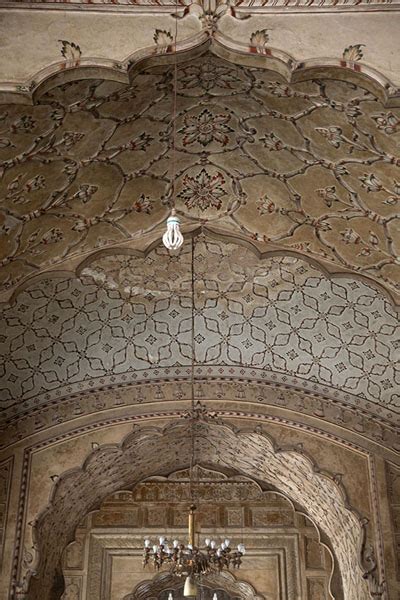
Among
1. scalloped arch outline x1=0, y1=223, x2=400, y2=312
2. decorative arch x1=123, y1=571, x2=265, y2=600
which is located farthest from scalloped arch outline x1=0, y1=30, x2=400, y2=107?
decorative arch x1=123, y1=571, x2=265, y2=600

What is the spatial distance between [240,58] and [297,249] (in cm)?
187

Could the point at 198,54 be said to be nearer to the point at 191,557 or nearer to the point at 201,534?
the point at 191,557

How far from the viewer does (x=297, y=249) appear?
6344 millimetres

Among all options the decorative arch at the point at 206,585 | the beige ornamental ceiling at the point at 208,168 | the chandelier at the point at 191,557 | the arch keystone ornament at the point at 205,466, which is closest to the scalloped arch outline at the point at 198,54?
the beige ornamental ceiling at the point at 208,168

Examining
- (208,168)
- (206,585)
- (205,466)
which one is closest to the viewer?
(208,168)

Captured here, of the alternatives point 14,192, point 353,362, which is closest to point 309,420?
point 353,362

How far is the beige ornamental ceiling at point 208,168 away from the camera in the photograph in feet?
16.8

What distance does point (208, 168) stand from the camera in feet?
19.8

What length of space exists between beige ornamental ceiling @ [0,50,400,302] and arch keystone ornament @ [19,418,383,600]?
2504mm

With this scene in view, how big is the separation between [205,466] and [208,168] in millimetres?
4648

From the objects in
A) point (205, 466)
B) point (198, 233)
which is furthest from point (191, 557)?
point (205, 466)

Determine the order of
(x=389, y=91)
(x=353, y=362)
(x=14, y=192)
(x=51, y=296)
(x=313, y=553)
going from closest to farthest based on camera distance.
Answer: (x=389, y=91)
(x=14, y=192)
(x=51, y=296)
(x=353, y=362)
(x=313, y=553)

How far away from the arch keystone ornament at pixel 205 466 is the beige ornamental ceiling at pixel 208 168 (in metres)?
2.50

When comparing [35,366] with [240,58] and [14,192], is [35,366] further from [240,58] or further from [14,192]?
[240,58]
